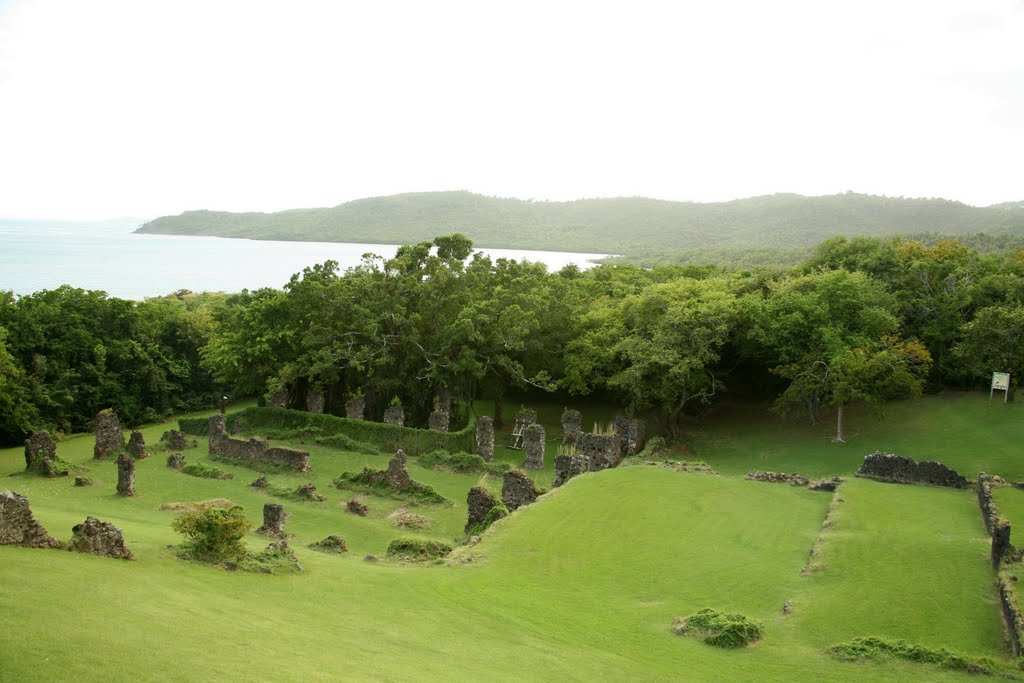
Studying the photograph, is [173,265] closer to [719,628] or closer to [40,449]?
[40,449]

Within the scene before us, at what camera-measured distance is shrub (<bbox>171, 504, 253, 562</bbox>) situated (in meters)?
15.0

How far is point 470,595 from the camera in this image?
50.5 feet

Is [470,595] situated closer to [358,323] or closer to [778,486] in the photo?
[778,486]

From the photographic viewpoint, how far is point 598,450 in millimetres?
31984

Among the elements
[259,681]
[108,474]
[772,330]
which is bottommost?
[108,474]

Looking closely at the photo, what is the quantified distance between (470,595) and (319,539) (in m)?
8.00

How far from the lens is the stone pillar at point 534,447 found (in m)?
33.8

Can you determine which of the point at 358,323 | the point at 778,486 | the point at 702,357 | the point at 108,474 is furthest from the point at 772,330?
the point at 108,474

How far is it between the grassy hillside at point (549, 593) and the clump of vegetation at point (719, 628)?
1.04ft

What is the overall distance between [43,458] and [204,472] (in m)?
6.04

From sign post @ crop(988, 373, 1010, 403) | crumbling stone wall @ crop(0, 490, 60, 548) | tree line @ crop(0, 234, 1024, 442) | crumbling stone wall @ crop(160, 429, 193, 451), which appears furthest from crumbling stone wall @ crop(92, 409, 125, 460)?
sign post @ crop(988, 373, 1010, 403)

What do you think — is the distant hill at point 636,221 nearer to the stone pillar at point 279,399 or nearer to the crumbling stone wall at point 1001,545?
the stone pillar at point 279,399

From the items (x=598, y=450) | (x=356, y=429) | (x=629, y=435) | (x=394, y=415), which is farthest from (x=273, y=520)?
(x=629, y=435)

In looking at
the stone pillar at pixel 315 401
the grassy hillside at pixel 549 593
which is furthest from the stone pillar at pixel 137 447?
the stone pillar at pixel 315 401
